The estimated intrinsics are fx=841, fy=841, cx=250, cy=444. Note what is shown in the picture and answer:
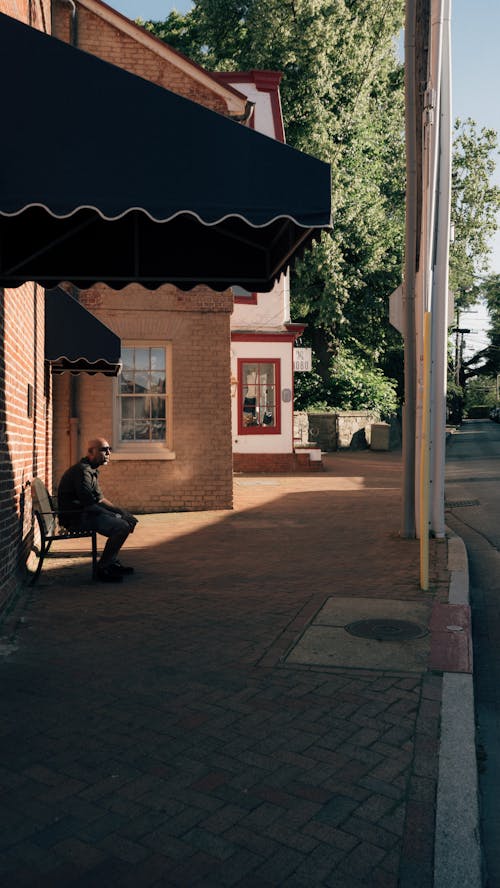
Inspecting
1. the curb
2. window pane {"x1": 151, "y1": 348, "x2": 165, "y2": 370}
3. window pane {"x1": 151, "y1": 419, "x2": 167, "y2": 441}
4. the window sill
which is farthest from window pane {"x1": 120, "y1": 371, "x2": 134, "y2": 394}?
the curb

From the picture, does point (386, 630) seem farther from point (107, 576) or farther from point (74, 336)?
point (74, 336)

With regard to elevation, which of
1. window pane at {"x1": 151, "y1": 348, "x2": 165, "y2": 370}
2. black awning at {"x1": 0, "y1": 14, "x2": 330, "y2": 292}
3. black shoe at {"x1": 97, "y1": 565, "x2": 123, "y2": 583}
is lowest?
black shoe at {"x1": 97, "y1": 565, "x2": 123, "y2": 583}

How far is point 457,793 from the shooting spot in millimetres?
3719

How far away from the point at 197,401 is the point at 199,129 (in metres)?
9.22

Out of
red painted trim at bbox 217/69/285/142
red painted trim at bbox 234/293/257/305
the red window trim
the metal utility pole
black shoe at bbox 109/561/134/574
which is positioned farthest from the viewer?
the red window trim

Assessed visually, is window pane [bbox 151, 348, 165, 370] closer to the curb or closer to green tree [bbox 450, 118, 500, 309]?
the curb

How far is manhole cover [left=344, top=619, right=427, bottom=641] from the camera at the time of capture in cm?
627

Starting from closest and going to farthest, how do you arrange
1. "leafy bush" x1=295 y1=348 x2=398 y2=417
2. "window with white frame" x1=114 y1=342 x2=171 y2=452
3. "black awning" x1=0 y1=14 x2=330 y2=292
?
"black awning" x1=0 y1=14 x2=330 y2=292
"window with white frame" x1=114 y1=342 x2=171 y2=452
"leafy bush" x1=295 y1=348 x2=398 y2=417

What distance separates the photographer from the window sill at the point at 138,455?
14.2 metres

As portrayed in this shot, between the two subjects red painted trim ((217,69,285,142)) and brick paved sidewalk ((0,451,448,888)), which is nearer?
brick paved sidewalk ((0,451,448,888))

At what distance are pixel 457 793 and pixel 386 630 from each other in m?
2.72

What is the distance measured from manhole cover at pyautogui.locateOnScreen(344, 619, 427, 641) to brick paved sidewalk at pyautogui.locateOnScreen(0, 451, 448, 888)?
440 millimetres

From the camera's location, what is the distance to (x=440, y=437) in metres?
10.9

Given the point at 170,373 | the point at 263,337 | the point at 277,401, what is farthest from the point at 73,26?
the point at 277,401
